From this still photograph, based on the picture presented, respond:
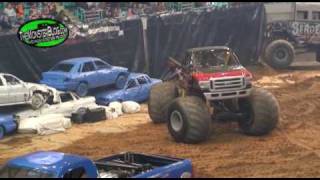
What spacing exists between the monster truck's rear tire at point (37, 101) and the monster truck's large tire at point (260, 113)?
705 cm

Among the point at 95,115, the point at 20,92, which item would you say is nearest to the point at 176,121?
the point at 95,115

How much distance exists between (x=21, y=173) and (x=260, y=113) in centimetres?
846

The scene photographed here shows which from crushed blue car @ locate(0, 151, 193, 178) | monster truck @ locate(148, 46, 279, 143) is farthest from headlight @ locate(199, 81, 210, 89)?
crushed blue car @ locate(0, 151, 193, 178)

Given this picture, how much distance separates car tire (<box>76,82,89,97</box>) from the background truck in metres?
12.3

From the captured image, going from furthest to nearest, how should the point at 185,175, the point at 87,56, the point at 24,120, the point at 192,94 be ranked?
the point at 87,56
the point at 24,120
the point at 192,94
the point at 185,175

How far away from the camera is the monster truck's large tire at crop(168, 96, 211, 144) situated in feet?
51.2

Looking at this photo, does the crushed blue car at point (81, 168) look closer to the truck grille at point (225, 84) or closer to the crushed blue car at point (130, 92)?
the truck grille at point (225, 84)

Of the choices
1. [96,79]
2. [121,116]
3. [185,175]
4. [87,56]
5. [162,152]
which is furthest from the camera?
[87,56]

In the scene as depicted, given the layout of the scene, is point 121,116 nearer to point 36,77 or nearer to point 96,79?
point 96,79

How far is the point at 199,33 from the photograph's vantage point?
2983cm

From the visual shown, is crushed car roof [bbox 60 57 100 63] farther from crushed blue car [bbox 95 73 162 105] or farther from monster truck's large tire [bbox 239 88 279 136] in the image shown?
monster truck's large tire [bbox 239 88 279 136]

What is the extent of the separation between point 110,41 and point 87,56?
4.64 ft

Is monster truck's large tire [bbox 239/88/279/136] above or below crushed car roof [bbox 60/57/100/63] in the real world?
below

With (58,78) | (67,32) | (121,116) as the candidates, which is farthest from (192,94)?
(67,32)
